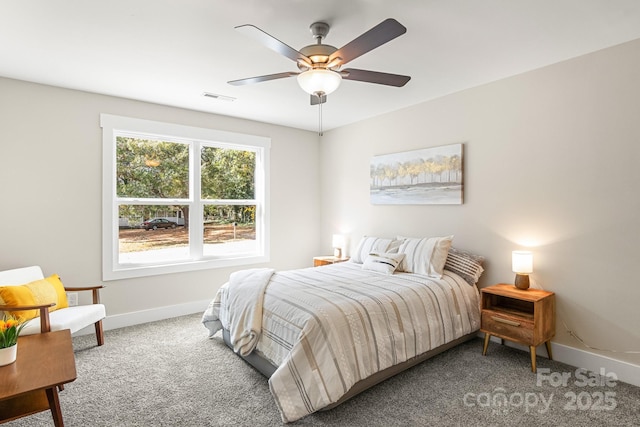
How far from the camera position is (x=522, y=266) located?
9.66 feet

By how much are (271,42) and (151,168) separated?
2.93 metres

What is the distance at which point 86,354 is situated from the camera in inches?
121

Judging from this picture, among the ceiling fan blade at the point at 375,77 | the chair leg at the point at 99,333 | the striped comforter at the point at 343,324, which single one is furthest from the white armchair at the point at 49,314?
the ceiling fan blade at the point at 375,77

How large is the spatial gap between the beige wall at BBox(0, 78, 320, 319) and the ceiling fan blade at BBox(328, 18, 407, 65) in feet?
9.47

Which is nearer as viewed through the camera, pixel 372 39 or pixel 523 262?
pixel 372 39

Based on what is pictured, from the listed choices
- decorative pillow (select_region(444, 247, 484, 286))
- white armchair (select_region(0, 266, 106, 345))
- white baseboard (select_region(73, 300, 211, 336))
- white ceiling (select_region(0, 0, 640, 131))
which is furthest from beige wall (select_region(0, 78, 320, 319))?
decorative pillow (select_region(444, 247, 484, 286))

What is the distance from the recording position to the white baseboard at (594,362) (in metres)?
2.59

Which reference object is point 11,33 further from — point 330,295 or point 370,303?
point 370,303

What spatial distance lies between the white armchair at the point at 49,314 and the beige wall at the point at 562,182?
3498mm

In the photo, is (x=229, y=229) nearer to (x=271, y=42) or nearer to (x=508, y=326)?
(x=271, y=42)

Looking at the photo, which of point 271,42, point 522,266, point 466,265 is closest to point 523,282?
point 522,266

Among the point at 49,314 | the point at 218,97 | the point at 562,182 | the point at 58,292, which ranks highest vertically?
the point at 218,97

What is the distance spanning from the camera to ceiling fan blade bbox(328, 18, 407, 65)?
A: 1.66 m

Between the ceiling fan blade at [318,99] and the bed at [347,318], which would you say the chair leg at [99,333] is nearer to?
the bed at [347,318]
